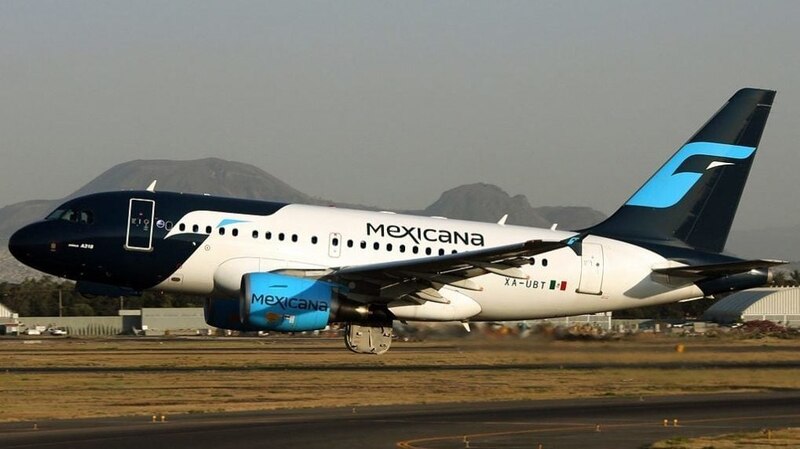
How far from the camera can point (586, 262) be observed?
3731cm

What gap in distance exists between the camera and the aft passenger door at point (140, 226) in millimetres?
34594

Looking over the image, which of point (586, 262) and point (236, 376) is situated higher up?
point (586, 262)

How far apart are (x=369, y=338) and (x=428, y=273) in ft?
10.5

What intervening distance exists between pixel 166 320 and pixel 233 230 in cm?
6033

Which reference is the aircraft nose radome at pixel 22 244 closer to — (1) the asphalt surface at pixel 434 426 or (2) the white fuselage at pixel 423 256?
(2) the white fuselage at pixel 423 256

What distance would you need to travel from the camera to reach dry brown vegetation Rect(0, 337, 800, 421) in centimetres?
3097

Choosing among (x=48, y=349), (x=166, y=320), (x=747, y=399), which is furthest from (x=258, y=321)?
(x=166, y=320)

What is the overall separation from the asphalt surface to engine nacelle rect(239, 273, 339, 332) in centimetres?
513

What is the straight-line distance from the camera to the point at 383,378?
1470 inches

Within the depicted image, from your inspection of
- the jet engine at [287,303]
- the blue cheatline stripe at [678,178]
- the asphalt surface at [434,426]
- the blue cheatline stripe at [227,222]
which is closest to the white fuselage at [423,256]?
the blue cheatline stripe at [227,222]

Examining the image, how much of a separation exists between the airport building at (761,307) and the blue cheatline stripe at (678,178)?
55559 millimetres

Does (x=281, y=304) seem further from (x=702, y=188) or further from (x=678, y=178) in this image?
(x=702, y=188)

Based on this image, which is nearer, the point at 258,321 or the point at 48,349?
the point at 258,321

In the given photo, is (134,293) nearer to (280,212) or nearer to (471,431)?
(280,212)
